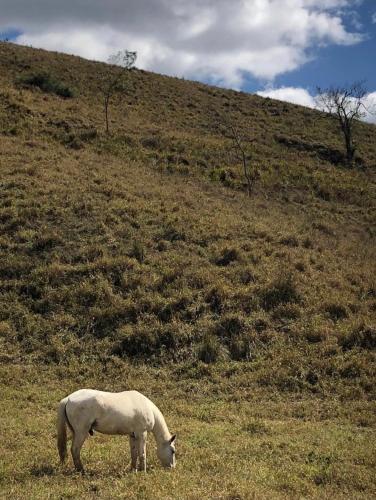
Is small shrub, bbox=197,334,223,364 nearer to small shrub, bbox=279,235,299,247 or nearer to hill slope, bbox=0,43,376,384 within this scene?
hill slope, bbox=0,43,376,384

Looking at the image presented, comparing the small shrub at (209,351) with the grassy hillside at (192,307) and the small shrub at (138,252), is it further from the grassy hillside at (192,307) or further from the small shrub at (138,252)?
the small shrub at (138,252)

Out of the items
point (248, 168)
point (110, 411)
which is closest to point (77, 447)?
point (110, 411)

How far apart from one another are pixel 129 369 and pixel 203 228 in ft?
33.9

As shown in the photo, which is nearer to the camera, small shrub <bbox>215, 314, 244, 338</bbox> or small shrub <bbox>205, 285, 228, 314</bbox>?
small shrub <bbox>215, 314, 244, 338</bbox>

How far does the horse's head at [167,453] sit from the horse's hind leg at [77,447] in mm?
1349

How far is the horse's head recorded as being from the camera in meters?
8.95

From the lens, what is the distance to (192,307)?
1912 centimetres

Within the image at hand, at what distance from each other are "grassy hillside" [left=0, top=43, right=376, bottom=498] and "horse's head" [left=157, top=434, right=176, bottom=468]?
0.28m

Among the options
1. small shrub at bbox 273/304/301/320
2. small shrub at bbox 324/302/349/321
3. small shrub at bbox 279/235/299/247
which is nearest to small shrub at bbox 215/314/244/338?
small shrub at bbox 273/304/301/320

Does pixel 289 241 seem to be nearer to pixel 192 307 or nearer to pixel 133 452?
pixel 192 307

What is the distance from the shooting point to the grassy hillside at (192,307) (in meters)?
9.61

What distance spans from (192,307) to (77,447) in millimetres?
11033

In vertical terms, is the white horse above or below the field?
above

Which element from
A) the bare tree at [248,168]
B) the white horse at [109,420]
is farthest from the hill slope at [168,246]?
the white horse at [109,420]
